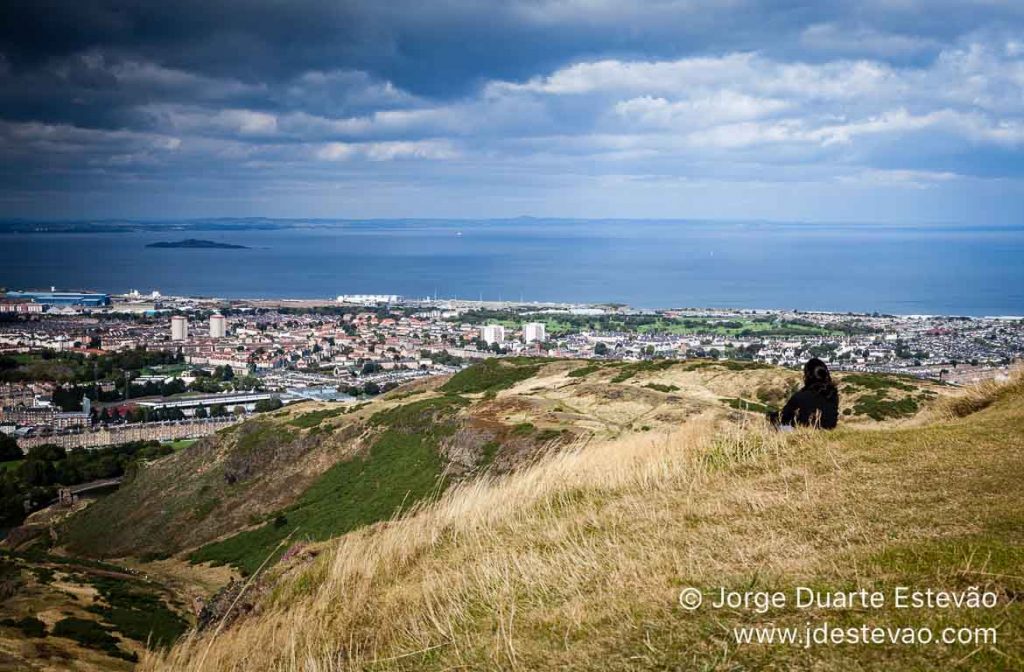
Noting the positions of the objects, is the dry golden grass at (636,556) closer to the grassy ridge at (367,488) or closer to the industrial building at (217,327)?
the grassy ridge at (367,488)

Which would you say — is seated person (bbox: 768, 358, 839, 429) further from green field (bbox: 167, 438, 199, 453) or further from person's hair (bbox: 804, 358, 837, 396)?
green field (bbox: 167, 438, 199, 453)

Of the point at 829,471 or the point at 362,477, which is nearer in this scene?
the point at 829,471

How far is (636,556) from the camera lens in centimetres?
488

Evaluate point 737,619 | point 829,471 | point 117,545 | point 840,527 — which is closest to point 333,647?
point 737,619

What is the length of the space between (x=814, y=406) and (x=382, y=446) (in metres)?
19.8

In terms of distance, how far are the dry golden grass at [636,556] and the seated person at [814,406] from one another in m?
0.58

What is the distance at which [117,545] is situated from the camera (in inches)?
1082

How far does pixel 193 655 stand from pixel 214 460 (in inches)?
1137

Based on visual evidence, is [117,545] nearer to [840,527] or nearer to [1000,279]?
[840,527]

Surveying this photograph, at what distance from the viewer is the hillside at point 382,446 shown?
20.8 m

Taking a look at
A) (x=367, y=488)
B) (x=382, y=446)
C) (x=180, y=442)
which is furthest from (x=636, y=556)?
(x=180, y=442)

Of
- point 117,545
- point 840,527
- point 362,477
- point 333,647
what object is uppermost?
point 840,527

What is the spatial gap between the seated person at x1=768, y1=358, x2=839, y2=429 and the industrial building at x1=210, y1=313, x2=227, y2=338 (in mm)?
83544

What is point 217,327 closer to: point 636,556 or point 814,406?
point 814,406
